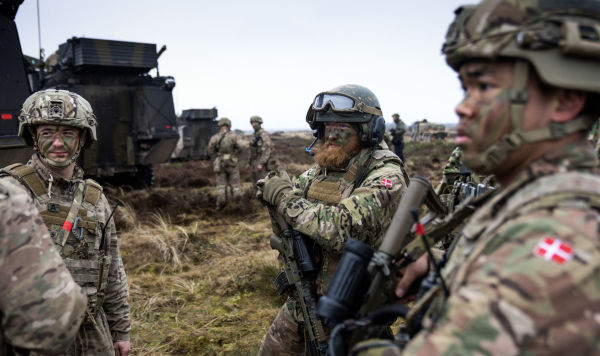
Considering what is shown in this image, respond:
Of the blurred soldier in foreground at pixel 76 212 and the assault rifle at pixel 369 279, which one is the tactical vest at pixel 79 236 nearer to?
the blurred soldier in foreground at pixel 76 212

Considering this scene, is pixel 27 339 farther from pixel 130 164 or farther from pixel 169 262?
pixel 130 164

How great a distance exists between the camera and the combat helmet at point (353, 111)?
286 centimetres

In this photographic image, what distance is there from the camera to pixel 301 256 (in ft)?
8.48

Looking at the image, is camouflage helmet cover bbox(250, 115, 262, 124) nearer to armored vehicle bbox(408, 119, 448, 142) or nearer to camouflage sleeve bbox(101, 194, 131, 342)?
camouflage sleeve bbox(101, 194, 131, 342)

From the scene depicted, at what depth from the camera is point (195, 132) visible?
20.4 meters

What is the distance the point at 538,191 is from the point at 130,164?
9.84m

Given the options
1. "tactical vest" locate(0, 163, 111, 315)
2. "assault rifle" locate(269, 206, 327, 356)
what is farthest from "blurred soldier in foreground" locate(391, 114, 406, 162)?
"tactical vest" locate(0, 163, 111, 315)

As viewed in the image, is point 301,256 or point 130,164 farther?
point 130,164

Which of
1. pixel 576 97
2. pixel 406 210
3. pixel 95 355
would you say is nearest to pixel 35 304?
pixel 95 355

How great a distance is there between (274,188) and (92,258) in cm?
112

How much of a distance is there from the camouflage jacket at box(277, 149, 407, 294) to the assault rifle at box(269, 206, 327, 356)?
0.31ft

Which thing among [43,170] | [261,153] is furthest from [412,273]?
[261,153]

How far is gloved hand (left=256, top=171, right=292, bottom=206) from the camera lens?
2.64m

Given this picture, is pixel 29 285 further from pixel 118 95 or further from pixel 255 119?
pixel 255 119
